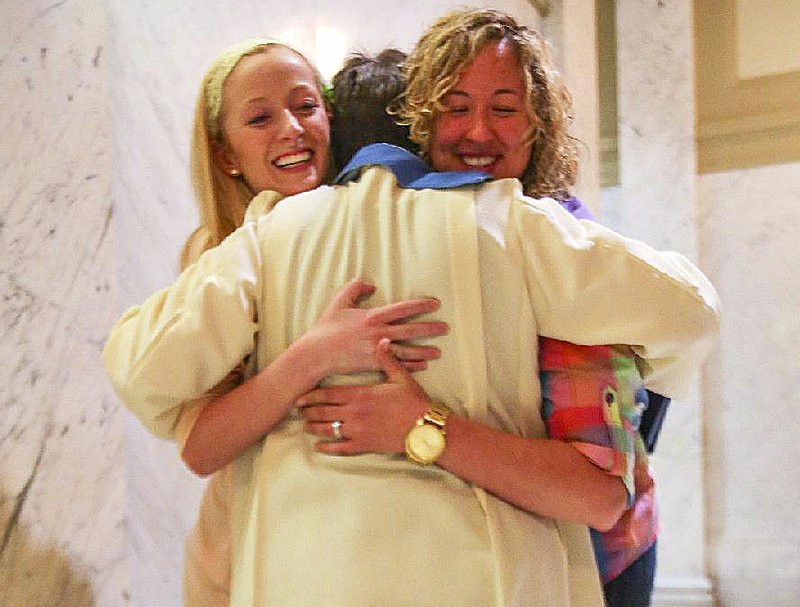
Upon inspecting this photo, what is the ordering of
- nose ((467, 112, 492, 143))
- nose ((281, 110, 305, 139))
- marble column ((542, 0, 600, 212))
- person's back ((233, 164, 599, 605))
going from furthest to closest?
marble column ((542, 0, 600, 212)), nose ((281, 110, 305, 139)), nose ((467, 112, 492, 143)), person's back ((233, 164, 599, 605))

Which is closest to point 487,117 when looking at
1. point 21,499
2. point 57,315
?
point 57,315

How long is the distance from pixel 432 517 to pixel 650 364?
1.12 ft

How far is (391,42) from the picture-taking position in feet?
7.50

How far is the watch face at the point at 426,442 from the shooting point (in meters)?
0.88

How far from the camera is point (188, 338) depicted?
91 centimetres

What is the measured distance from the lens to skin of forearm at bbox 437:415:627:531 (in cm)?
88

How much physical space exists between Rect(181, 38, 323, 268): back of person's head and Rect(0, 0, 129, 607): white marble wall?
0.21 metres

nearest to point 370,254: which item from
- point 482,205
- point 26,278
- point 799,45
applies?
point 482,205

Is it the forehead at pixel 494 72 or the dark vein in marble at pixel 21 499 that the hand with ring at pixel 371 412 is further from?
the dark vein in marble at pixel 21 499

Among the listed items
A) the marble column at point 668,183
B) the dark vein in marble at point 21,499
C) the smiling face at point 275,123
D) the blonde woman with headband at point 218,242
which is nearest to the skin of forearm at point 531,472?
the blonde woman with headband at point 218,242

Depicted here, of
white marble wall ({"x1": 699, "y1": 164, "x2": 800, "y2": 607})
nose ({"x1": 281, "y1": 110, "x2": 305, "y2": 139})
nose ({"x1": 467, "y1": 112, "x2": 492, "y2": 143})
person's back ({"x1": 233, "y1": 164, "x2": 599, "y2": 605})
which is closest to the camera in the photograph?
Result: person's back ({"x1": 233, "y1": 164, "x2": 599, "y2": 605})

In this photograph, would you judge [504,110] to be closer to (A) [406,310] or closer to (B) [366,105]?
(B) [366,105]

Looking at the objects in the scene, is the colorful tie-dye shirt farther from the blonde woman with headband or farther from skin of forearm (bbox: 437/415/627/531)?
the blonde woman with headband

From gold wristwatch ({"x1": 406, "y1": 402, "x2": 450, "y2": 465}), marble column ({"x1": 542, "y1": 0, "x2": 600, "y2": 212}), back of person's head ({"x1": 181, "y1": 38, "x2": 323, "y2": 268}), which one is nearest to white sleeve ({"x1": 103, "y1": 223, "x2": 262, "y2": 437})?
gold wristwatch ({"x1": 406, "y1": 402, "x2": 450, "y2": 465})
